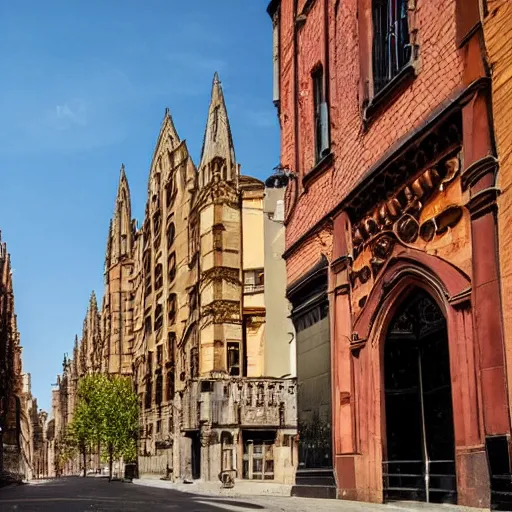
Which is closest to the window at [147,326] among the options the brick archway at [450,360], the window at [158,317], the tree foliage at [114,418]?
the window at [158,317]

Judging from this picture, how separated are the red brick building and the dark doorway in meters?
23.5

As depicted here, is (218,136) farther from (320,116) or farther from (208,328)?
(320,116)

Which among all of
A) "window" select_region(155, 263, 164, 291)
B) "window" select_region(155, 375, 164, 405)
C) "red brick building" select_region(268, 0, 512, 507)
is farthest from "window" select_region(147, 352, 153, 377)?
"red brick building" select_region(268, 0, 512, 507)

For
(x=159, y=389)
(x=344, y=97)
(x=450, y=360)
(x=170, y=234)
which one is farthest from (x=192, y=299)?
(x=450, y=360)

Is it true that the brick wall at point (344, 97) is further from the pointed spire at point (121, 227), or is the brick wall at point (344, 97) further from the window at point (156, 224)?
the pointed spire at point (121, 227)

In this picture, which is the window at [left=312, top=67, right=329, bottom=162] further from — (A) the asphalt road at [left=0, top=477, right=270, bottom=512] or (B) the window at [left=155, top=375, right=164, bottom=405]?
(B) the window at [left=155, top=375, right=164, bottom=405]

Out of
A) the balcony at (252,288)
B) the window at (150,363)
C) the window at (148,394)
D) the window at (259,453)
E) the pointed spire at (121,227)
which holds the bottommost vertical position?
the window at (259,453)

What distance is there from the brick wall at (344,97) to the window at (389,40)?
287mm

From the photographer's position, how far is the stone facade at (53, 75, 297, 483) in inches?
1416

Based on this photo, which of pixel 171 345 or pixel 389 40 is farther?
pixel 171 345

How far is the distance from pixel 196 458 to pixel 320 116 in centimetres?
2655

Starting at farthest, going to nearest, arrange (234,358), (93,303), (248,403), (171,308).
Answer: (93,303)
(171,308)
(234,358)
(248,403)

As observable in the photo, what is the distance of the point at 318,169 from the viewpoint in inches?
635

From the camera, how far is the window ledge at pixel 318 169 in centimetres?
1559
